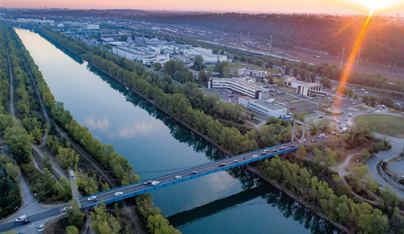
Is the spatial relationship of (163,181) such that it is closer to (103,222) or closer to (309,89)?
(103,222)

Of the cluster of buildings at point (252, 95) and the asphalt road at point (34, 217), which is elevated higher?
the cluster of buildings at point (252, 95)

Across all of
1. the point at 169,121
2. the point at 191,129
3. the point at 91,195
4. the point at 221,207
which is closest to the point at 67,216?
the point at 91,195

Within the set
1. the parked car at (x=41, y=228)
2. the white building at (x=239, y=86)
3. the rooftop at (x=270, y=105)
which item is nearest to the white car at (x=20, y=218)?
the parked car at (x=41, y=228)

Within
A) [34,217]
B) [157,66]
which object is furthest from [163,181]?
[157,66]

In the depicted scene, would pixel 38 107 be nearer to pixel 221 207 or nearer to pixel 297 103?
pixel 221 207

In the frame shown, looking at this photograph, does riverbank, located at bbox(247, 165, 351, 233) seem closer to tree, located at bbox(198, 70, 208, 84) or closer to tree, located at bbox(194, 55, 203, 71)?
tree, located at bbox(198, 70, 208, 84)

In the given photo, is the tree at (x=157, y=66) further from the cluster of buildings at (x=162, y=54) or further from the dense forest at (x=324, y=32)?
the dense forest at (x=324, y=32)
